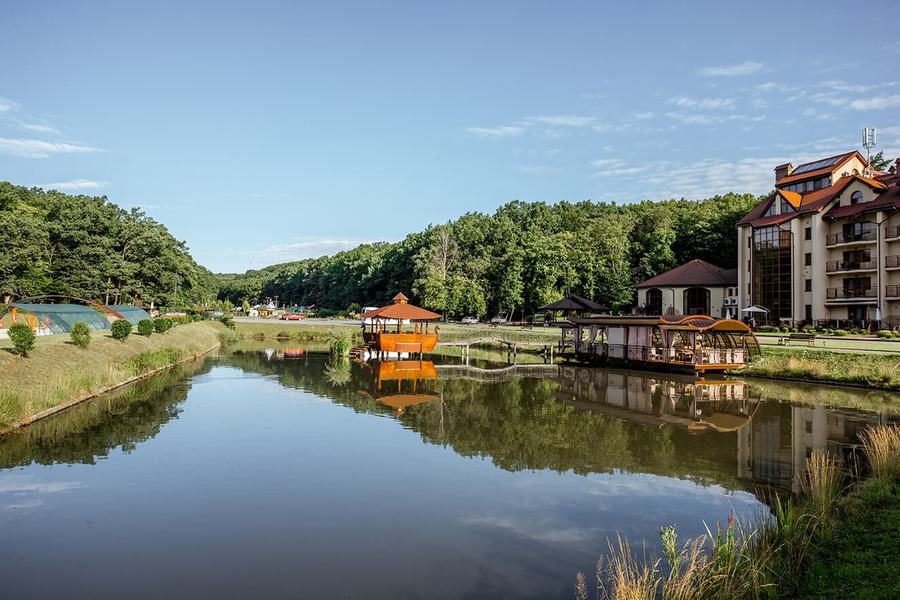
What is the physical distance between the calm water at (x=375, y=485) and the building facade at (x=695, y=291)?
32.2m

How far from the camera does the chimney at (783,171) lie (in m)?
54.4

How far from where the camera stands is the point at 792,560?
765 cm

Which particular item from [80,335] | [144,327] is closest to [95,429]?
[80,335]

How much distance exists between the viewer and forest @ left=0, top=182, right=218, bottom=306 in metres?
48.7

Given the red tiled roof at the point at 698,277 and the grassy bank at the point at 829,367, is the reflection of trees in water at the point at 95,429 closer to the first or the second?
the grassy bank at the point at 829,367

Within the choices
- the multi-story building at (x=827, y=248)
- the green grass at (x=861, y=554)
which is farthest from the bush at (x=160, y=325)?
the multi-story building at (x=827, y=248)

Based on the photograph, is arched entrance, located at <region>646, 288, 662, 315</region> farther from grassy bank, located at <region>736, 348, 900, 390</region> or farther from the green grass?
the green grass

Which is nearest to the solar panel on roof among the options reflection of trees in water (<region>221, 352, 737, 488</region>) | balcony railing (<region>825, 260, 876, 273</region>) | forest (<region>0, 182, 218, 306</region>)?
balcony railing (<region>825, 260, 876, 273</region>)

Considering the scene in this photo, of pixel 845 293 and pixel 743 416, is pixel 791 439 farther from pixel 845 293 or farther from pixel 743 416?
pixel 845 293

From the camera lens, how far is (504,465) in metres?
14.2

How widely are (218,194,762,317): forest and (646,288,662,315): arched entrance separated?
674 centimetres

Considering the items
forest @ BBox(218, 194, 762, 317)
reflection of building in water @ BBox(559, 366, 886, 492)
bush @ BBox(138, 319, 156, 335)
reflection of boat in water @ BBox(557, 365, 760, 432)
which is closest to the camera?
reflection of building in water @ BBox(559, 366, 886, 492)

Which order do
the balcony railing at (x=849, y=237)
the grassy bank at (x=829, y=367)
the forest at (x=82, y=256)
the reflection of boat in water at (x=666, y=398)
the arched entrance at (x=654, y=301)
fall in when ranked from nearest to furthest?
the reflection of boat in water at (x=666, y=398) → the grassy bank at (x=829, y=367) → the balcony railing at (x=849, y=237) → the forest at (x=82, y=256) → the arched entrance at (x=654, y=301)

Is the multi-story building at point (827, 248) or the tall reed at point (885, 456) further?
the multi-story building at point (827, 248)
